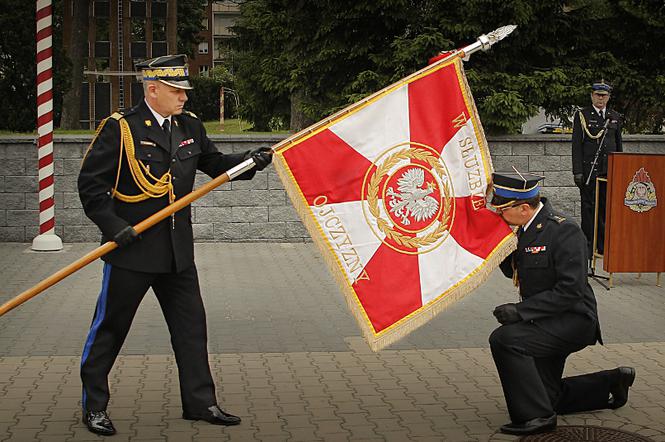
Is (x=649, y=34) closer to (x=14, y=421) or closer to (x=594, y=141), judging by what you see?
(x=594, y=141)

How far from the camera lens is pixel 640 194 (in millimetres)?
11156

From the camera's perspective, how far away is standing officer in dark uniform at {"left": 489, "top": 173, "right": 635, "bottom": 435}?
634cm

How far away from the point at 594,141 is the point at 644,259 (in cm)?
180

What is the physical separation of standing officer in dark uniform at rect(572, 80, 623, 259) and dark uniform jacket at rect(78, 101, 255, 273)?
262 inches

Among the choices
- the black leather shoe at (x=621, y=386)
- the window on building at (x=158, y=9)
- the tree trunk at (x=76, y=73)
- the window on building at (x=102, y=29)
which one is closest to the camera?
the black leather shoe at (x=621, y=386)

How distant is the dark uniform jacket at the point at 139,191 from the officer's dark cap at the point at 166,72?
197 mm

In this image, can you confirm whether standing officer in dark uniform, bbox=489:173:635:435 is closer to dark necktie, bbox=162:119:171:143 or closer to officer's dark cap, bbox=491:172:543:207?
officer's dark cap, bbox=491:172:543:207

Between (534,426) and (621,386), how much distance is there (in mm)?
833

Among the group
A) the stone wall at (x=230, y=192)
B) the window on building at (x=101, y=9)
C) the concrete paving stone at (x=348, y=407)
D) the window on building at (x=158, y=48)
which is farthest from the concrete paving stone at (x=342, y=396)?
the window on building at (x=101, y=9)

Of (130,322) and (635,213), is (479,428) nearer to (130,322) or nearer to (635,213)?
(130,322)

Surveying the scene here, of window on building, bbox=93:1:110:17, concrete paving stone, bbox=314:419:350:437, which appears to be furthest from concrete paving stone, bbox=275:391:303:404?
window on building, bbox=93:1:110:17

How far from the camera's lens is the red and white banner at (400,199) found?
6.33 meters

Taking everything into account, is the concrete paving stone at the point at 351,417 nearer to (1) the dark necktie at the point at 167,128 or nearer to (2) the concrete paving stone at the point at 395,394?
(2) the concrete paving stone at the point at 395,394

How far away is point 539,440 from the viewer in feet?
20.7
